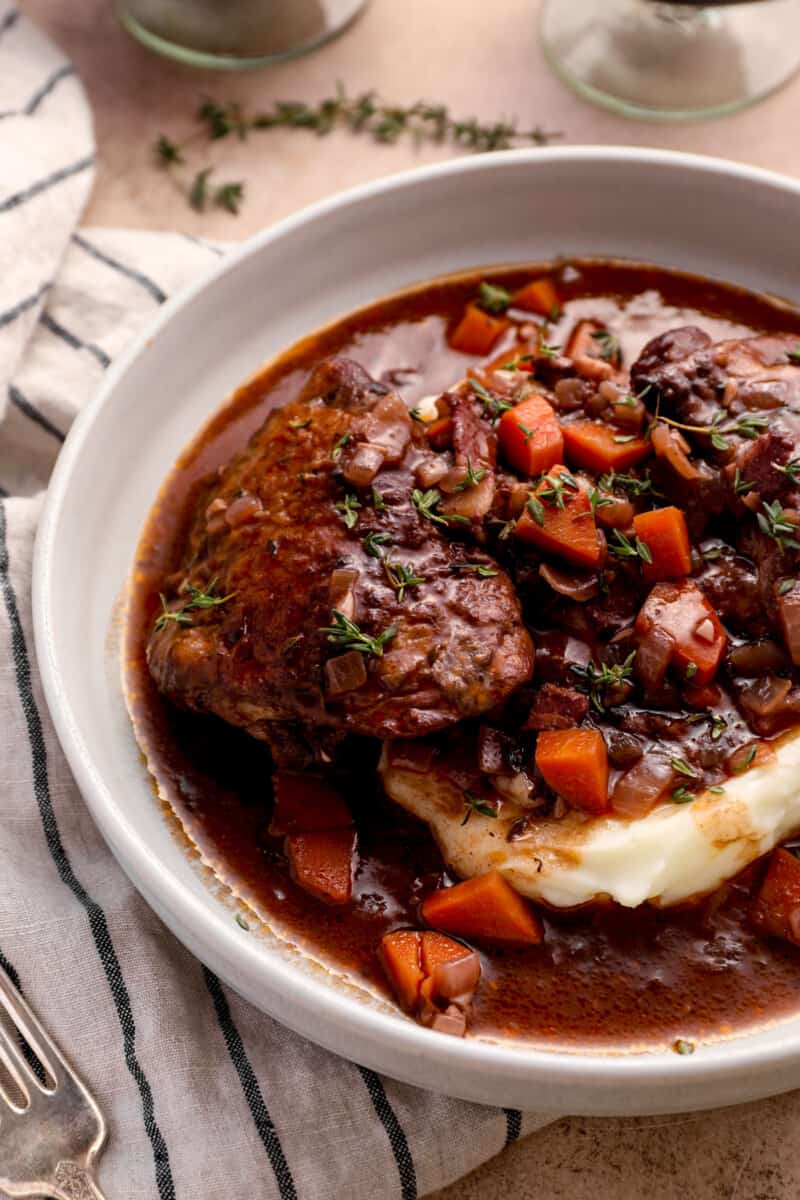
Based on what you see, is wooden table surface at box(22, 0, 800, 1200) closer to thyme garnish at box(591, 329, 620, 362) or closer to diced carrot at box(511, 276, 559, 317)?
diced carrot at box(511, 276, 559, 317)

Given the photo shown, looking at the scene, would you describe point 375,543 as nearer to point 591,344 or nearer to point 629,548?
point 629,548

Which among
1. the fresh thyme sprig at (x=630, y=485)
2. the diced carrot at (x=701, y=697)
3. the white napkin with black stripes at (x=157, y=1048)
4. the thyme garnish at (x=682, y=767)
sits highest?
the fresh thyme sprig at (x=630, y=485)

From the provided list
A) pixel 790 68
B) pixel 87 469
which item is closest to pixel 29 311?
pixel 87 469

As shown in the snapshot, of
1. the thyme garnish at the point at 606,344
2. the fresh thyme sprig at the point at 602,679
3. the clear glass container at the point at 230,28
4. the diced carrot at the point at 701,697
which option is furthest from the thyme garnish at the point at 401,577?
the clear glass container at the point at 230,28

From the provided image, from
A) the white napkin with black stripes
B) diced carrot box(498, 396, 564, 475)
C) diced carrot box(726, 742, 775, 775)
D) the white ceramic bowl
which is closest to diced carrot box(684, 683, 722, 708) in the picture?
diced carrot box(726, 742, 775, 775)

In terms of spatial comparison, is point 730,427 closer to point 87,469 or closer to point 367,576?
point 367,576

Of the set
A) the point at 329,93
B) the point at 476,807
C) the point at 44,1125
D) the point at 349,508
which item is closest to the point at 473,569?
the point at 349,508

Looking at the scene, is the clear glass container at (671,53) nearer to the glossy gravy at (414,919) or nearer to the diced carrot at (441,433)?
the glossy gravy at (414,919)
